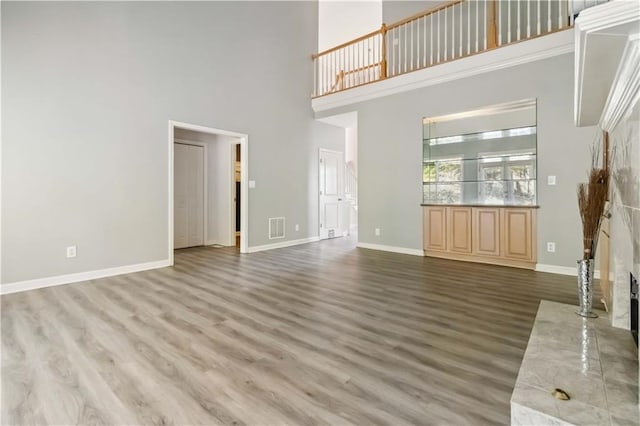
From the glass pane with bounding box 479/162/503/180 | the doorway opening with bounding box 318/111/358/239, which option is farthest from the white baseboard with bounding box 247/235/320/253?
the glass pane with bounding box 479/162/503/180

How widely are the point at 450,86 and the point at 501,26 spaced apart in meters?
1.55

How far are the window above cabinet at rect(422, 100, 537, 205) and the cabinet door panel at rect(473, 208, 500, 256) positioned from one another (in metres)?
0.22

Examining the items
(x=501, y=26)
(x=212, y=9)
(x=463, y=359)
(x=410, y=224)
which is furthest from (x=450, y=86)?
(x=463, y=359)

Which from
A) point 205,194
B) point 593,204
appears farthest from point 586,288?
point 205,194

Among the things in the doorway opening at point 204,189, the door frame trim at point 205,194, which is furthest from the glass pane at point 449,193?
the door frame trim at point 205,194

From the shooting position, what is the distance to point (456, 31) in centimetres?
563

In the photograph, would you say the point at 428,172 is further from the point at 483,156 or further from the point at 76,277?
the point at 76,277

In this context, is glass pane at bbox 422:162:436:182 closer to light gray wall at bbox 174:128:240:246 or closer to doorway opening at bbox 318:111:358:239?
doorway opening at bbox 318:111:358:239

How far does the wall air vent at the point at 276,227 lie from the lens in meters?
5.93

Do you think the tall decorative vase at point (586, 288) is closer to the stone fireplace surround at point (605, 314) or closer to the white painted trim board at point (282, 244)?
the stone fireplace surround at point (605, 314)

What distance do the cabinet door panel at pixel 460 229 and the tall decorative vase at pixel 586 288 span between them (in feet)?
8.26

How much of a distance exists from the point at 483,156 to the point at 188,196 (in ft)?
17.2

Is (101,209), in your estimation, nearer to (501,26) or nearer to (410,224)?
(410,224)

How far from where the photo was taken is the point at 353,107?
608 cm
